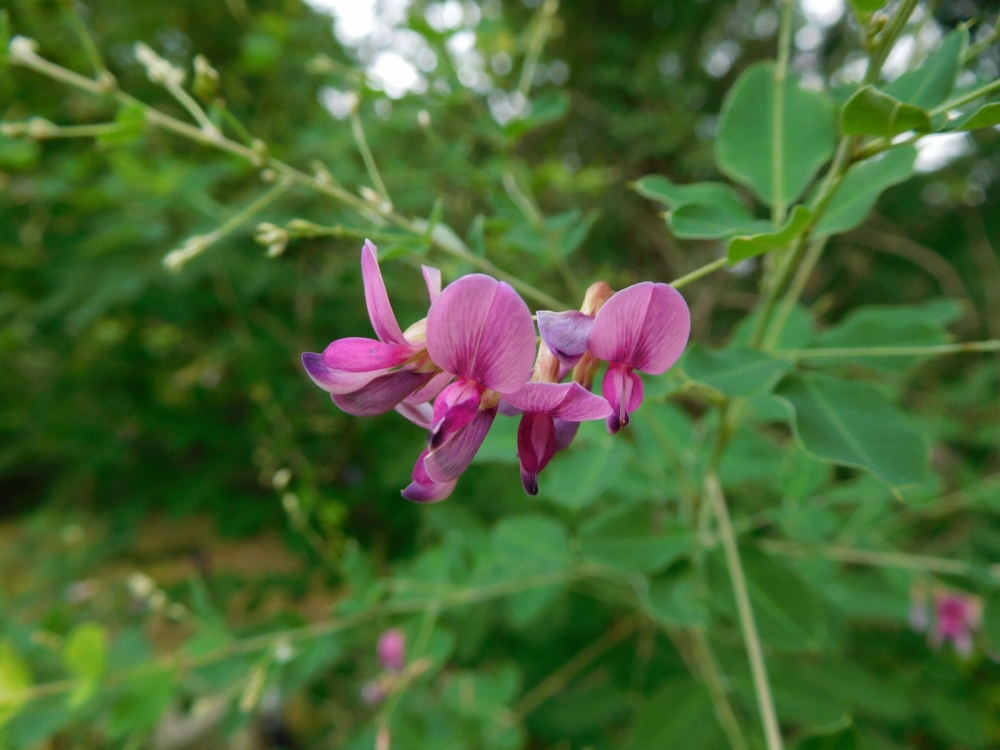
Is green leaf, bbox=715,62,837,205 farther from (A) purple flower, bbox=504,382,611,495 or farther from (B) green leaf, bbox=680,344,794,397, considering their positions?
(A) purple flower, bbox=504,382,611,495

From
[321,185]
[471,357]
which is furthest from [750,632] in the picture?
[321,185]

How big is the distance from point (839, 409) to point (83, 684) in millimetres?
1263

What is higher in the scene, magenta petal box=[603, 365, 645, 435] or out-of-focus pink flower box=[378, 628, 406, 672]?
magenta petal box=[603, 365, 645, 435]

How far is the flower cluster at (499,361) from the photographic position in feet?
1.35

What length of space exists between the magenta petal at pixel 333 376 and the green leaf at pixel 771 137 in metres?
0.54

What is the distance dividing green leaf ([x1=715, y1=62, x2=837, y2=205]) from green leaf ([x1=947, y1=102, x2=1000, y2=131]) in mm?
249

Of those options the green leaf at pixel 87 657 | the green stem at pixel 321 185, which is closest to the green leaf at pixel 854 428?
the green stem at pixel 321 185

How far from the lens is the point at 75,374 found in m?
2.16

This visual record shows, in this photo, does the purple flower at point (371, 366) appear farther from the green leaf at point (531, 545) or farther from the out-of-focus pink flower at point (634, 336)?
the green leaf at point (531, 545)

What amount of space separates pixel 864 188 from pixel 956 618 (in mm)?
1441

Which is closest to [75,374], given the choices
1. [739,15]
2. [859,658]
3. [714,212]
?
[714,212]

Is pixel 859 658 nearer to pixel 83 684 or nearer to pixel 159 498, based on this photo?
pixel 83 684

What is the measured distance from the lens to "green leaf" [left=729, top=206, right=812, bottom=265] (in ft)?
1.53

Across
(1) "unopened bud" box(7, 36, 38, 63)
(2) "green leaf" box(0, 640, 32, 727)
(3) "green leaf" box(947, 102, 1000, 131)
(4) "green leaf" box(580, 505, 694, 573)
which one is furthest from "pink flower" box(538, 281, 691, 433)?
(2) "green leaf" box(0, 640, 32, 727)
